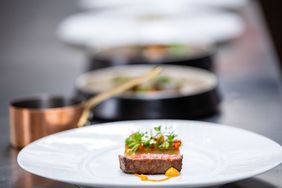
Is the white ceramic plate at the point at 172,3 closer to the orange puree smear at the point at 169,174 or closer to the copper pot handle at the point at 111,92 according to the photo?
the copper pot handle at the point at 111,92

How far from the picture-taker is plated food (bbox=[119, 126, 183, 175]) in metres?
1.73

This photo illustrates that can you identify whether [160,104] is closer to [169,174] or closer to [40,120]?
[40,120]

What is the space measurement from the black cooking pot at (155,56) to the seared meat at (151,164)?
1.48m

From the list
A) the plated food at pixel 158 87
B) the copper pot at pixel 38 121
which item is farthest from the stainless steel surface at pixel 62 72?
the plated food at pixel 158 87

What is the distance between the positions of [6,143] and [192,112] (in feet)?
2.32

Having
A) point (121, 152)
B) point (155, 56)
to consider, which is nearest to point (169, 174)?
point (121, 152)

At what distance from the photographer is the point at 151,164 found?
1.73 meters

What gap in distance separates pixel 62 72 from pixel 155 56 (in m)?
0.53

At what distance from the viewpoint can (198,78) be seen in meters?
2.87

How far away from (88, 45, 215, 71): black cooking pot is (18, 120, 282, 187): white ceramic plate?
1.16m

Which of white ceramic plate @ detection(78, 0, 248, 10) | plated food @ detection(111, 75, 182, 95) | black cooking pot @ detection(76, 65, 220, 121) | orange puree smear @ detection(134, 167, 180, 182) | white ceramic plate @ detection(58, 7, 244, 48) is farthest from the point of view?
white ceramic plate @ detection(78, 0, 248, 10)

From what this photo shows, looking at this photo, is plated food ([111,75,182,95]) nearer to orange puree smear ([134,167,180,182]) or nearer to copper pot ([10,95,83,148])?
copper pot ([10,95,83,148])

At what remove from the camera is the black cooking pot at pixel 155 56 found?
128 inches

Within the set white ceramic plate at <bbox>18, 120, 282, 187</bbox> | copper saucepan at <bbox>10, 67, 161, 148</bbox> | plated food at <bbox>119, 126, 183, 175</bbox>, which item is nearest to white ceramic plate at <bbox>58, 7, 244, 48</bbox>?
copper saucepan at <bbox>10, 67, 161, 148</bbox>
